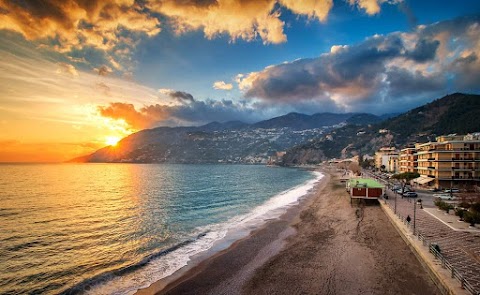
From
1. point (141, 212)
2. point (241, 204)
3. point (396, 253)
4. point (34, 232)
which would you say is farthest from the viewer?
point (241, 204)

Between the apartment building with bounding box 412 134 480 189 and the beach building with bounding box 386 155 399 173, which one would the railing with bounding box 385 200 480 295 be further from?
the beach building with bounding box 386 155 399 173

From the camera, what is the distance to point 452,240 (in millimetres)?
25344

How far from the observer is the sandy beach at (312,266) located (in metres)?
18.8

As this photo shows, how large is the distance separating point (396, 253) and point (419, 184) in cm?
5496

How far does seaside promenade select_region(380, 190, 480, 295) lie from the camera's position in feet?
57.7

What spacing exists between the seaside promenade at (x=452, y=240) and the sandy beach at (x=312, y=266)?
72.5 inches

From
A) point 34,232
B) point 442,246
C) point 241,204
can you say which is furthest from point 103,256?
point 241,204

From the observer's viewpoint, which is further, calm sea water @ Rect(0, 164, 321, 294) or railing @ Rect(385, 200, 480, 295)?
calm sea water @ Rect(0, 164, 321, 294)

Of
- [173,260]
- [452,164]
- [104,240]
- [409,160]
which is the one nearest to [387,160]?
[409,160]

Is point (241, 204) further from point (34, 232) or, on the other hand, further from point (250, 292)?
point (250, 292)

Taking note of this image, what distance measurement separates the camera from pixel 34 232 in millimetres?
32781

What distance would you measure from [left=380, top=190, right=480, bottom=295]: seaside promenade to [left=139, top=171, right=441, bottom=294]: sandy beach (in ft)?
6.05

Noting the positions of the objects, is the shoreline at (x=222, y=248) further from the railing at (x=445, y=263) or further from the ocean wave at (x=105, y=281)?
the railing at (x=445, y=263)

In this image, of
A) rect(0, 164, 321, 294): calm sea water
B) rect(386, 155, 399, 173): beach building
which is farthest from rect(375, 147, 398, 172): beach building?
rect(0, 164, 321, 294): calm sea water
